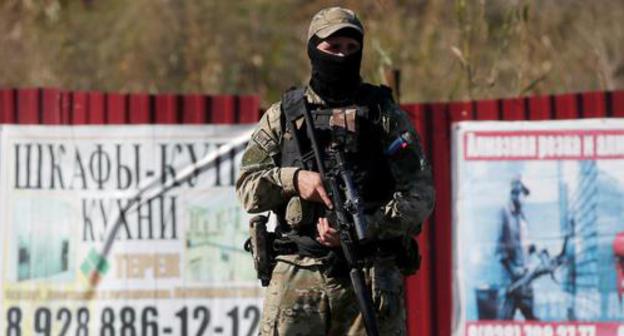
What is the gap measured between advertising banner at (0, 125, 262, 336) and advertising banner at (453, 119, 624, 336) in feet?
4.33

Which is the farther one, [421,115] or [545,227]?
[421,115]

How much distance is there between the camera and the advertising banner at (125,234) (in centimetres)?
789

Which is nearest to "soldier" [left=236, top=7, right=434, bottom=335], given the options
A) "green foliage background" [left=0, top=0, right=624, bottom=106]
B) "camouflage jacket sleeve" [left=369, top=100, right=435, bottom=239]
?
"camouflage jacket sleeve" [left=369, top=100, right=435, bottom=239]

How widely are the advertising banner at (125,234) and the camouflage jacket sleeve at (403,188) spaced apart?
2.36 metres

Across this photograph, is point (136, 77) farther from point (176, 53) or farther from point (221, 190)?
point (221, 190)

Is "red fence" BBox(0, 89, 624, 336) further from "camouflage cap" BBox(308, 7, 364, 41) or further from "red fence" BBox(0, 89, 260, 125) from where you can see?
"camouflage cap" BBox(308, 7, 364, 41)

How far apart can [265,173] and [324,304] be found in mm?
591

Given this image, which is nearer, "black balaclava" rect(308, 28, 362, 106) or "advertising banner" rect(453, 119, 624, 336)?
"black balaclava" rect(308, 28, 362, 106)

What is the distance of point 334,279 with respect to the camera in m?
5.61

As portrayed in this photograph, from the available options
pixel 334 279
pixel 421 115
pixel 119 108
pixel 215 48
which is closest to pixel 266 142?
pixel 334 279

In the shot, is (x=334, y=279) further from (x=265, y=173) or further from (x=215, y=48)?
(x=215, y=48)

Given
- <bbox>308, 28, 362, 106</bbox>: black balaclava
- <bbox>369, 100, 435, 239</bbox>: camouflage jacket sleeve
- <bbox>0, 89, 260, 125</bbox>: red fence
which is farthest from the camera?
<bbox>0, 89, 260, 125</bbox>: red fence

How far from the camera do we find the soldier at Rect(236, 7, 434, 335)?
5570mm

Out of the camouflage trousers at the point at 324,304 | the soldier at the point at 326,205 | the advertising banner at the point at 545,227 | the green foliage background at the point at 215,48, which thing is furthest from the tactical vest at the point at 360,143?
the green foliage background at the point at 215,48
